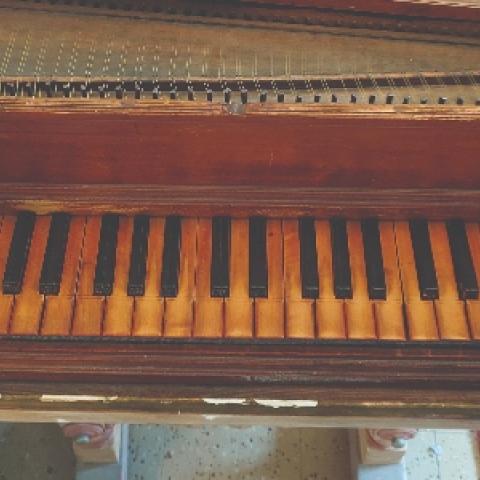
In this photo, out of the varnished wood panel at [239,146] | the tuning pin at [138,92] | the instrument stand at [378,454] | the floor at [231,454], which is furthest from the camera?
the floor at [231,454]

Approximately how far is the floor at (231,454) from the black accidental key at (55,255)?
193 cm

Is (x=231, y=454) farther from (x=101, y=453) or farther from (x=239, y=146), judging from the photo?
(x=239, y=146)

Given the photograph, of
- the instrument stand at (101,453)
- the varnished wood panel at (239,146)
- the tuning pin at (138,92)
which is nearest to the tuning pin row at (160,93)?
the tuning pin at (138,92)

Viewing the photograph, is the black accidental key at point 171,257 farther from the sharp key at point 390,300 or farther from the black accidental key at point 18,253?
the sharp key at point 390,300

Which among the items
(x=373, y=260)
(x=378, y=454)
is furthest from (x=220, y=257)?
(x=378, y=454)

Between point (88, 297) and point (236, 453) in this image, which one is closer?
point (88, 297)

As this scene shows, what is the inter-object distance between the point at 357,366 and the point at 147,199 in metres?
0.92

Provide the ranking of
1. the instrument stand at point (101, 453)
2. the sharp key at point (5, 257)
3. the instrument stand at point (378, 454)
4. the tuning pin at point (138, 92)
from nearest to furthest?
the sharp key at point (5, 257)
the tuning pin at point (138, 92)
the instrument stand at point (101, 453)
the instrument stand at point (378, 454)

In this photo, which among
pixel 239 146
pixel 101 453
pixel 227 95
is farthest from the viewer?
pixel 101 453

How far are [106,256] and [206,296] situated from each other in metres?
0.38

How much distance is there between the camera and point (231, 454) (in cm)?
387

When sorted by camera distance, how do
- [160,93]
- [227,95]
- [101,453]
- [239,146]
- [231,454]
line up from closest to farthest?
[239,146], [227,95], [160,93], [101,453], [231,454]

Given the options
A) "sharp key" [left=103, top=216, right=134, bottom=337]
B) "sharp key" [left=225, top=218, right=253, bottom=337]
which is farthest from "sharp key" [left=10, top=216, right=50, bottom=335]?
"sharp key" [left=225, top=218, right=253, bottom=337]

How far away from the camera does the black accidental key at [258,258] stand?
2.26m
